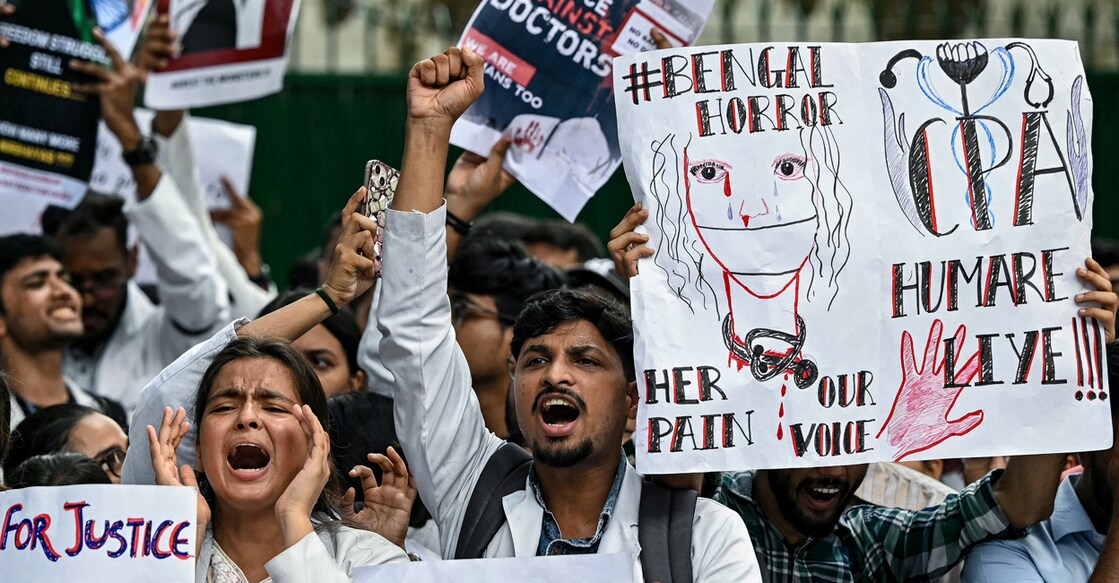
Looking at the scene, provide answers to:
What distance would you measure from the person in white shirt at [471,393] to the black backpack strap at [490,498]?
22 mm

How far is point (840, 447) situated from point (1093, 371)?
644 mm

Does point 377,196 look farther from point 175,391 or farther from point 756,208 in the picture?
point 756,208

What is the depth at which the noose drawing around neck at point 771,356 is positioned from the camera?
11.8 ft

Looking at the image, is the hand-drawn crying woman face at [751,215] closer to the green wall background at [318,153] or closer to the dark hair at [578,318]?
the dark hair at [578,318]

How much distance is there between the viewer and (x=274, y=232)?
9539 mm

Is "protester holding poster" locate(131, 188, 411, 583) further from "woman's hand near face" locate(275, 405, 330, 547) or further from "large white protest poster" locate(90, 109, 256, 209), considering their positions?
"large white protest poster" locate(90, 109, 256, 209)

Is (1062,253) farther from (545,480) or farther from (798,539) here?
(545,480)

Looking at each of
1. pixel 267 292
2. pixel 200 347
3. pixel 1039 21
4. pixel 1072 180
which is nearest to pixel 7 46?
pixel 267 292

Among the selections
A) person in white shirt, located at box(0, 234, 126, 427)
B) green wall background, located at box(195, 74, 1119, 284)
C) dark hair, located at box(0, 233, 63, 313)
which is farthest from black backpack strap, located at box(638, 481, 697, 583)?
green wall background, located at box(195, 74, 1119, 284)

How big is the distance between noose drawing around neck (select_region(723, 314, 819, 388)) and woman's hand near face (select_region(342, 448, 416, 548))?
92cm

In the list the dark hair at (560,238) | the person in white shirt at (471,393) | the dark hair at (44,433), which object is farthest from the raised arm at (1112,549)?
the dark hair at (560,238)

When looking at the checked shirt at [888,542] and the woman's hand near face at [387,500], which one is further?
the checked shirt at [888,542]

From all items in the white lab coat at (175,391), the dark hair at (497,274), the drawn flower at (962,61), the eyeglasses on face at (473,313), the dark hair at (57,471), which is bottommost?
the dark hair at (57,471)

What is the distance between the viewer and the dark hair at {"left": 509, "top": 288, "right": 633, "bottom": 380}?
3.85 m
